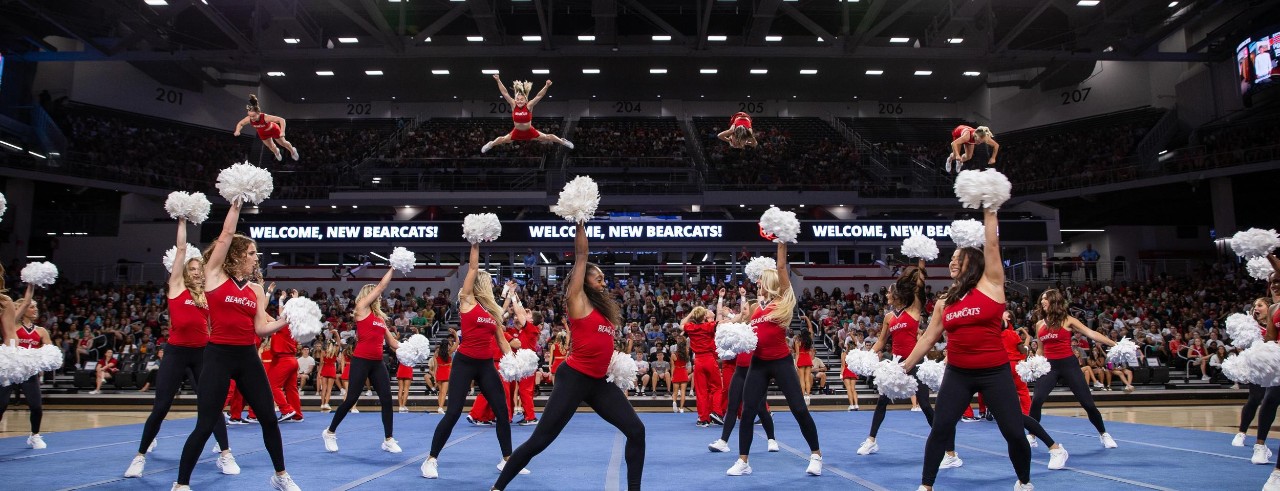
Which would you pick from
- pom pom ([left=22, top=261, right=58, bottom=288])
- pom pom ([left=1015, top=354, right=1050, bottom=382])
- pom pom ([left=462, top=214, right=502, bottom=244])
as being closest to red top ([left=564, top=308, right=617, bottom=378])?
pom pom ([left=462, top=214, right=502, bottom=244])

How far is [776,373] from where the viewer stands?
6.95 metres

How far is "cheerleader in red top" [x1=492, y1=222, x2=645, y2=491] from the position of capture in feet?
16.3

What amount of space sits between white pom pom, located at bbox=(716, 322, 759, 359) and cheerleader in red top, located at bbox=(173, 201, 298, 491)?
370 centimetres

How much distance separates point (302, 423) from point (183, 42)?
27414 millimetres

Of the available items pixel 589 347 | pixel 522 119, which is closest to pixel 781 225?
pixel 589 347

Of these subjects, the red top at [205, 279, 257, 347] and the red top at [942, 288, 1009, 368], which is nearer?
the red top at [942, 288, 1009, 368]

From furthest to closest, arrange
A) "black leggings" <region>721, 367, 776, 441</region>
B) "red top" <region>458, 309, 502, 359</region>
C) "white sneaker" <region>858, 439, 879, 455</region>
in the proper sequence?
"white sneaker" <region>858, 439, 879, 455</region> < "black leggings" <region>721, 367, 776, 441</region> < "red top" <region>458, 309, 502, 359</region>

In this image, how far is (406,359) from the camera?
891 cm

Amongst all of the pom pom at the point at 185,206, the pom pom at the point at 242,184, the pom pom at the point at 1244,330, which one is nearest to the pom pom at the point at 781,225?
the pom pom at the point at 242,184

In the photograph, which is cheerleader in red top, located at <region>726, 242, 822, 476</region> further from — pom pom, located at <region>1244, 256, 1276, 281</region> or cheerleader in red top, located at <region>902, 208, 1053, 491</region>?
pom pom, located at <region>1244, 256, 1276, 281</region>

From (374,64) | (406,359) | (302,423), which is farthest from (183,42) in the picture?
(406,359)

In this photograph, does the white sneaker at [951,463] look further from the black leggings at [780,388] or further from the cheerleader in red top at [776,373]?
the black leggings at [780,388]

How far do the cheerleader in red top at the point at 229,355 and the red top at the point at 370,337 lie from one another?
3.08 meters

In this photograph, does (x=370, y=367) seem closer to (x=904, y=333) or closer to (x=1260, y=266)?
(x=904, y=333)
